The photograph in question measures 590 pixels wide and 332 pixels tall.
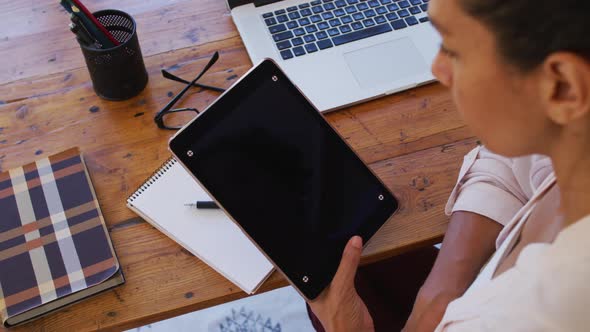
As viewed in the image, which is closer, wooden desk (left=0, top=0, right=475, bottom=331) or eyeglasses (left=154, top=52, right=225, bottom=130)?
wooden desk (left=0, top=0, right=475, bottom=331)

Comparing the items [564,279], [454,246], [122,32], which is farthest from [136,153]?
[564,279]

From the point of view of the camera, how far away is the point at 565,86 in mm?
490

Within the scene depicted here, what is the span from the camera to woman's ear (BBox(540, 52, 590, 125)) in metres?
0.46

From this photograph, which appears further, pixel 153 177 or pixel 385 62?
pixel 385 62

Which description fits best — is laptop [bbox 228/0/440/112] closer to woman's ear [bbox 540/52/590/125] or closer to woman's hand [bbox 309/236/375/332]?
woman's hand [bbox 309/236/375/332]

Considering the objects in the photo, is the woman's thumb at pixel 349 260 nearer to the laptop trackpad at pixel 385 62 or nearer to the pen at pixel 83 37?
the laptop trackpad at pixel 385 62

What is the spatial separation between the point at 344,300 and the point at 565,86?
395 millimetres

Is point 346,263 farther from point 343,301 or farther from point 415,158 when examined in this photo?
point 415,158

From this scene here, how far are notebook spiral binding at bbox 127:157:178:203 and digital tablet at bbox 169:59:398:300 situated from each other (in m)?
0.15

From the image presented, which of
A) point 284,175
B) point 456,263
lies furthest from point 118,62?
point 456,263

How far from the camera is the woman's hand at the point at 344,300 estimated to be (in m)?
0.76

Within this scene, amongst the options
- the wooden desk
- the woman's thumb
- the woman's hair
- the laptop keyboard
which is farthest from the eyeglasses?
the woman's hair

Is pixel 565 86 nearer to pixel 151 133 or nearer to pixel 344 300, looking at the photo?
pixel 344 300

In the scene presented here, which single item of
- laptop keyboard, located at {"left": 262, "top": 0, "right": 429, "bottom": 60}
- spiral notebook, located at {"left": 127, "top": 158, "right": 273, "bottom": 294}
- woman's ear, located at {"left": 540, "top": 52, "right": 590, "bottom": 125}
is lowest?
spiral notebook, located at {"left": 127, "top": 158, "right": 273, "bottom": 294}
